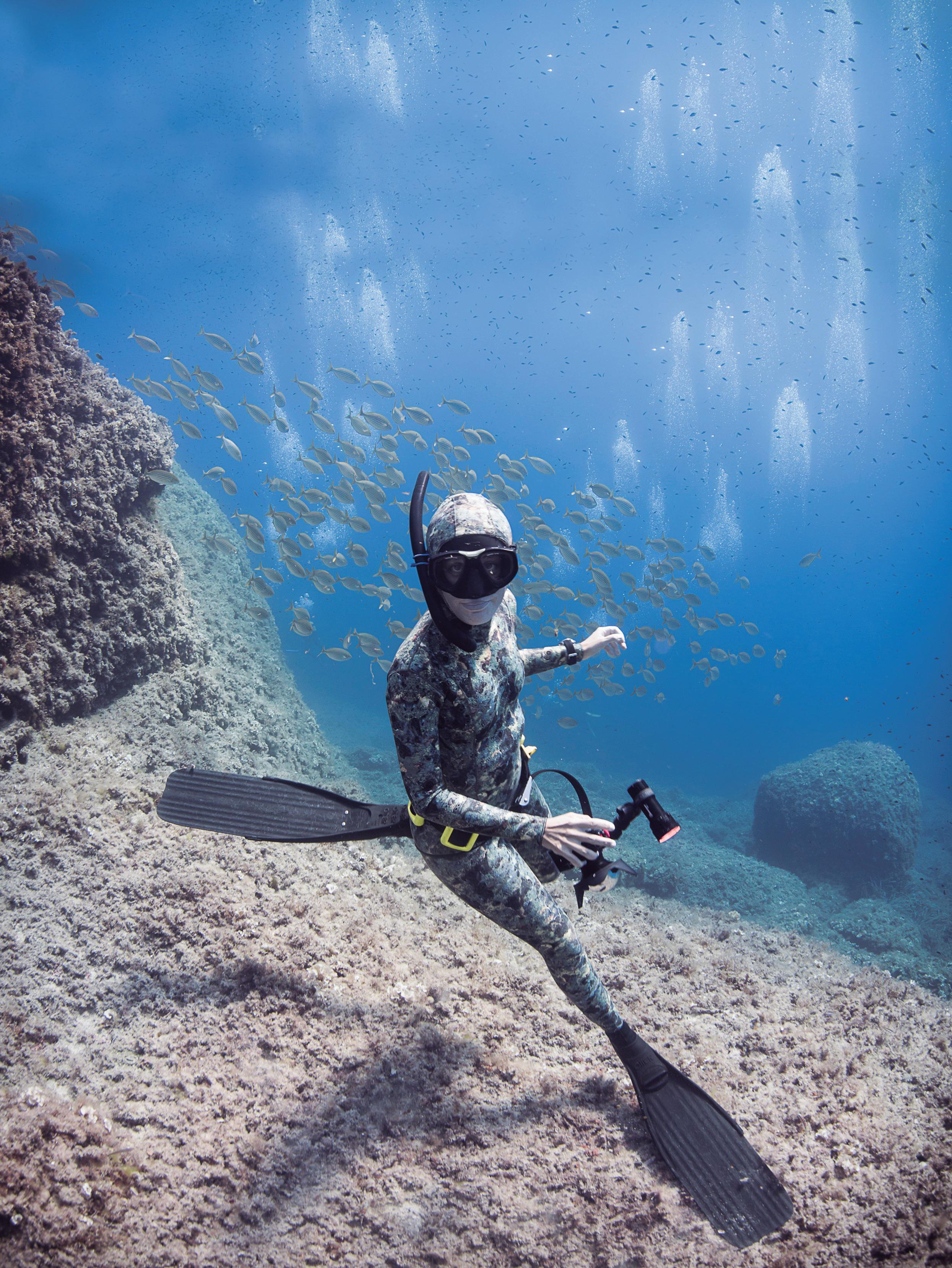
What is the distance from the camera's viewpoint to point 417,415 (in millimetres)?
10156

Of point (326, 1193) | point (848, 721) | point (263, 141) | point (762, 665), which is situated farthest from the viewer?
point (762, 665)

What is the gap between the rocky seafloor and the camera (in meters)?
1.82

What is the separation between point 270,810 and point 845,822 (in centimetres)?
1421

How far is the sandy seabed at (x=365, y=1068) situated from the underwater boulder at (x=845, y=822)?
1025cm

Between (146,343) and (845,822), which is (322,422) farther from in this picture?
(845,822)

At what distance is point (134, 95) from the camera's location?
76.5 feet

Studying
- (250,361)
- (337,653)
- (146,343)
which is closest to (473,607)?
(337,653)

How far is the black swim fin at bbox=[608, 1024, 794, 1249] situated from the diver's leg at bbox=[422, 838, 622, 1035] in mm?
224

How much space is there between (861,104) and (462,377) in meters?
49.3

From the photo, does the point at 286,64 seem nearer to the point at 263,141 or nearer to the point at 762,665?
the point at 263,141

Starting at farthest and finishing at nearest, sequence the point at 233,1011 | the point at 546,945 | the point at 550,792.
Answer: the point at 550,792, the point at 233,1011, the point at 546,945

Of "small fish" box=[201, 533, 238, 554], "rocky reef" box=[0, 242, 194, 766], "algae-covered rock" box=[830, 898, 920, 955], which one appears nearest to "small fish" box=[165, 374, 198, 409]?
"small fish" box=[201, 533, 238, 554]

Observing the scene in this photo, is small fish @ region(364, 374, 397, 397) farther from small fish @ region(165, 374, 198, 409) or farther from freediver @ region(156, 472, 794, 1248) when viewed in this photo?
freediver @ region(156, 472, 794, 1248)

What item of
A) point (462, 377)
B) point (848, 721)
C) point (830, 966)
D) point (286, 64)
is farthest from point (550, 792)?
point (848, 721)
